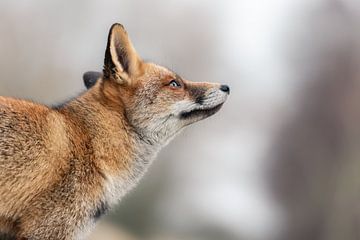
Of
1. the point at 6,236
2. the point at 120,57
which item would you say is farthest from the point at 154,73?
the point at 6,236

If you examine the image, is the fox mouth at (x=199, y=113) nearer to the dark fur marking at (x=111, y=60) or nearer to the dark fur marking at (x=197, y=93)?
the dark fur marking at (x=197, y=93)

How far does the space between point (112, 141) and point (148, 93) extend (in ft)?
1.77

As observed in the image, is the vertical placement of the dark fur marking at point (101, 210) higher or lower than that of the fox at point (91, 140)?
lower

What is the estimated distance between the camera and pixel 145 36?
34438 millimetres

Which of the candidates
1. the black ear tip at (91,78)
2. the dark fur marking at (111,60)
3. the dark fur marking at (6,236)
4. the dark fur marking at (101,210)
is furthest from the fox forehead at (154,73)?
the dark fur marking at (6,236)

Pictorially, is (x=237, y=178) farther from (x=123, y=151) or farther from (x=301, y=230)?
(x=123, y=151)

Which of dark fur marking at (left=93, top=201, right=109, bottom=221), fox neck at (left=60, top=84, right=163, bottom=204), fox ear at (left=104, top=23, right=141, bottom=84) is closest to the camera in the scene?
dark fur marking at (left=93, top=201, right=109, bottom=221)

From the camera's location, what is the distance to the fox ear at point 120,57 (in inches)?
287

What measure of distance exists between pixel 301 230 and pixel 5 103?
73.2 feet

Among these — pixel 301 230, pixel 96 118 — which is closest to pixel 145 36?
pixel 301 230

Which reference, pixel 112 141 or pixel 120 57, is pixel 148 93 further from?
pixel 112 141

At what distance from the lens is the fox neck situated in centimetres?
714

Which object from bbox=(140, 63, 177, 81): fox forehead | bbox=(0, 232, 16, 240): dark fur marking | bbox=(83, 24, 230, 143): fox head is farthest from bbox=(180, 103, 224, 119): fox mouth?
bbox=(0, 232, 16, 240): dark fur marking

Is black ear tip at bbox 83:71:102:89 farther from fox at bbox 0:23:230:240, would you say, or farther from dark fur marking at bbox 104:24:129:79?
dark fur marking at bbox 104:24:129:79
